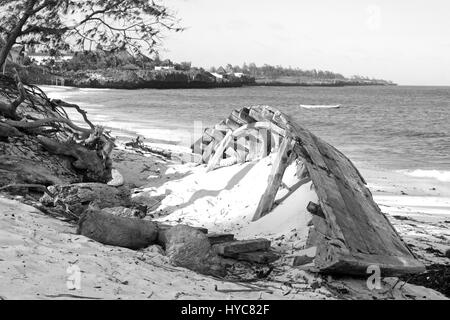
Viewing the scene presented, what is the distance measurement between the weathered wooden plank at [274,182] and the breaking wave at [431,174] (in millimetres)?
7595

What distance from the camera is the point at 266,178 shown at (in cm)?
733

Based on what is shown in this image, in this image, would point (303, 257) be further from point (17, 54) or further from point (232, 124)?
point (17, 54)

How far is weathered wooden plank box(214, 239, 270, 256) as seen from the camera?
16.3 feet

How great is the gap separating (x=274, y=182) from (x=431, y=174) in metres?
8.44

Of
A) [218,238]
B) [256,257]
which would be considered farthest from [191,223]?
[256,257]

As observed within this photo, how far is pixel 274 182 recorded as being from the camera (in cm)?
658

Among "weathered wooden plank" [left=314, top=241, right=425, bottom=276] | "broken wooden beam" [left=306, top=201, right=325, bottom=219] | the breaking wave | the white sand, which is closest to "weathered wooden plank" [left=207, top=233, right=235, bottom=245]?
the white sand

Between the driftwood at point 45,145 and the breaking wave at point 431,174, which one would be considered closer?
the driftwood at point 45,145

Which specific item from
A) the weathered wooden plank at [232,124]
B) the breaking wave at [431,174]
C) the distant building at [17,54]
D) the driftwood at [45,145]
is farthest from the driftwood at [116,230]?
the breaking wave at [431,174]

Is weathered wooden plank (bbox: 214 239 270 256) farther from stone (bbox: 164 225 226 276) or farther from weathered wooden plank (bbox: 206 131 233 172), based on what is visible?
weathered wooden plank (bbox: 206 131 233 172)

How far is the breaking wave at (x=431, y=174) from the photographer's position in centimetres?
1301

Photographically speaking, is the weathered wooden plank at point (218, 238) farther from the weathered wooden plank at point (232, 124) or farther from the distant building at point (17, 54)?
the distant building at point (17, 54)
